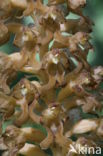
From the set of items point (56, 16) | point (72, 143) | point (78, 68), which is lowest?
point (72, 143)

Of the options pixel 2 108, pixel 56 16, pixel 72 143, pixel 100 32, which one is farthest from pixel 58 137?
pixel 100 32

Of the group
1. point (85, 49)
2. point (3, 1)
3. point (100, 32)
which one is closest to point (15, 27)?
point (3, 1)

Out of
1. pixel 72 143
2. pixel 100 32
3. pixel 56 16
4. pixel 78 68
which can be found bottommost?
pixel 100 32

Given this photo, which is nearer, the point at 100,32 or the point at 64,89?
the point at 64,89

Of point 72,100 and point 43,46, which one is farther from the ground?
point 43,46

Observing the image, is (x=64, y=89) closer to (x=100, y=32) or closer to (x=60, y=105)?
(x=60, y=105)

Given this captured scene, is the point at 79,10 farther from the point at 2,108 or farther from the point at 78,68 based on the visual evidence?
the point at 2,108
